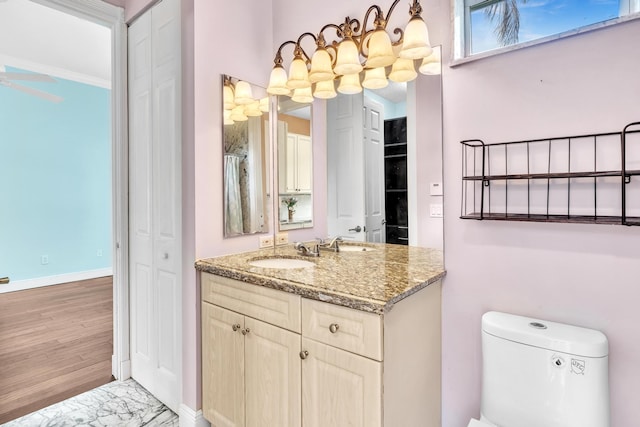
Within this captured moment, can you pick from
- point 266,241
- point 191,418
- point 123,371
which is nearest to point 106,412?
point 123,371

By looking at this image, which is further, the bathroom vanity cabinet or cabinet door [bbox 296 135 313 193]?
cabinet door [bbox 296 135 313 193]

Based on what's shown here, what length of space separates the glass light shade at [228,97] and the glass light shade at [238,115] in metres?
0.03

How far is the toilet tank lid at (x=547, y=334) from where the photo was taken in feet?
3.36

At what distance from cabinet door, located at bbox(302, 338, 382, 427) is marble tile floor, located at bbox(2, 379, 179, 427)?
110 centimetres

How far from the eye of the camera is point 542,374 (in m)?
1.08

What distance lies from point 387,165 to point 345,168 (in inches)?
13.9

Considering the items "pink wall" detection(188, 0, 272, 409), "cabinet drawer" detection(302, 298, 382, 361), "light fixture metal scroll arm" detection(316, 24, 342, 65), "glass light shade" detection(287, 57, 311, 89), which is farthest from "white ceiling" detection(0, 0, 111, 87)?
"cabinet drawer" detection(302, 298, 382, 361)

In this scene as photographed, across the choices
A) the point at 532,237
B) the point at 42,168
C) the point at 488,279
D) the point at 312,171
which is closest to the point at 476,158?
the point at 532,237

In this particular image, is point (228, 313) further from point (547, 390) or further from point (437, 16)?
point (437, 16)

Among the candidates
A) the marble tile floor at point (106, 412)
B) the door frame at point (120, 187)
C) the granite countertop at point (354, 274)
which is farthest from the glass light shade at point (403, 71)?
→ the marble tile floor at point (106, 412)

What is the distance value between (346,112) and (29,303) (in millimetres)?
4182

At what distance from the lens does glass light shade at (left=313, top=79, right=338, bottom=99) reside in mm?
1993

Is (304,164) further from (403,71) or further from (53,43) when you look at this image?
(53,43)

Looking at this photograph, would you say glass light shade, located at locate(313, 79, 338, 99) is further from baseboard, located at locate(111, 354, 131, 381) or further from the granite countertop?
baseboard, located at locate(111, 354, 131, 381)
